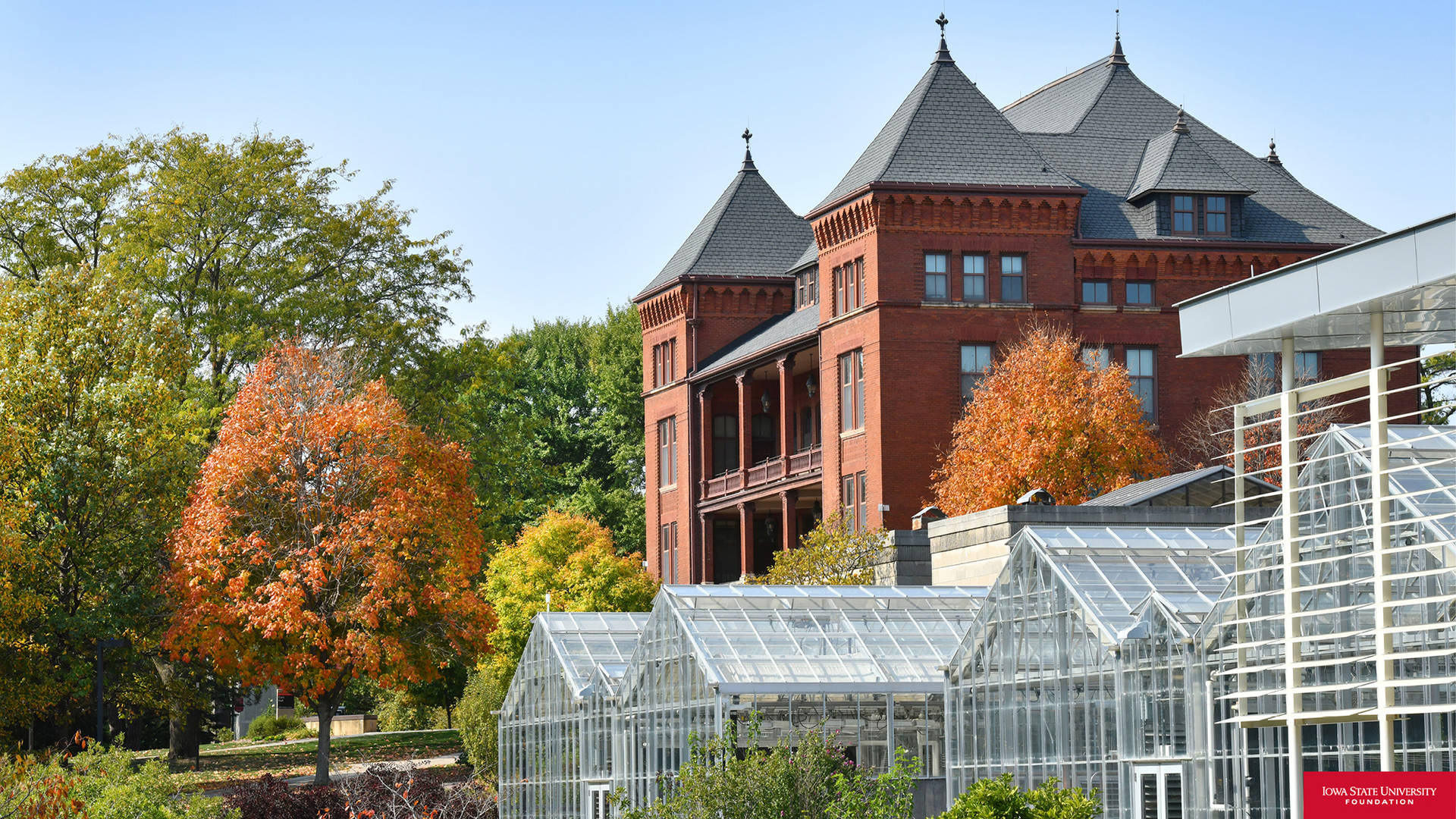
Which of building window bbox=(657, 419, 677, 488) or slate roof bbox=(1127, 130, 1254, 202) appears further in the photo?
building window bbox=(657, 419, 677, 488)

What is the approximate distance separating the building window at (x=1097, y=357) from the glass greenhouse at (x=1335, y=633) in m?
31.3

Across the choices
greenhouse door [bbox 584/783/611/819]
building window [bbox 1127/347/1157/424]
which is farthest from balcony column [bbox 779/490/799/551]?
greenhouse door [bbox 584/783/611/819]

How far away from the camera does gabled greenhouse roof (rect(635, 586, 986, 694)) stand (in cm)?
2477

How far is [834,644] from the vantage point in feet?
84.8

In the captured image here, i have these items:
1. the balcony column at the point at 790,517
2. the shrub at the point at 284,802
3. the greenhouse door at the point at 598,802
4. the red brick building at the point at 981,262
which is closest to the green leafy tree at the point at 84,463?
the shrub at the point at 284,802

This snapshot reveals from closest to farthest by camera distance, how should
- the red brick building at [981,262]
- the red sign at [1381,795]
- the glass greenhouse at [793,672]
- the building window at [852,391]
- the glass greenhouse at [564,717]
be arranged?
the red sign at [1381,795] → the glass greenhouse at [793,672] → the glass greenhouse at [564,717] → the red brick building at [981,262] → the building window at [852,391]

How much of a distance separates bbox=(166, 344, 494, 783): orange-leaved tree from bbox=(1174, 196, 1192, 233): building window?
2410 centimetres

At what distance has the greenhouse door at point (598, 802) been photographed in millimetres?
28953

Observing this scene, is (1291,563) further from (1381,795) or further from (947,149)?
(947,149)

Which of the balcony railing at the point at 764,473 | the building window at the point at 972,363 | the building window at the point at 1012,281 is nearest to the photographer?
the building window at the point at 972,363

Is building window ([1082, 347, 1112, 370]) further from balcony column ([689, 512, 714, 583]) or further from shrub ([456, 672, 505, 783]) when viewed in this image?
shrub ([456, 672, 505, 783])

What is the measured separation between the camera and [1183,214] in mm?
52875

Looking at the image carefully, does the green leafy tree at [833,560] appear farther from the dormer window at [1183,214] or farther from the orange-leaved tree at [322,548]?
the dormer window at [1183,214]

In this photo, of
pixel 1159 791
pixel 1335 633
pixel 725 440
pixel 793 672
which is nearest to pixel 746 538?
pixel 725 440
